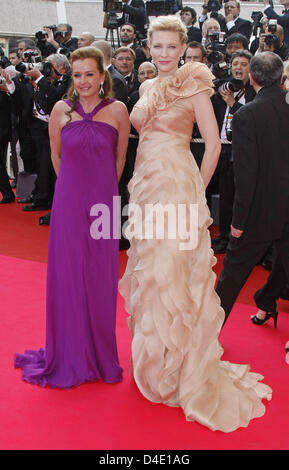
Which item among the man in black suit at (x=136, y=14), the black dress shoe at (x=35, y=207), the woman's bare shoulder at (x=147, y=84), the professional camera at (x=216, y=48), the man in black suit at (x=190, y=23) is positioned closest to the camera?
the woman's bare shoulder at (x=147, y=84)

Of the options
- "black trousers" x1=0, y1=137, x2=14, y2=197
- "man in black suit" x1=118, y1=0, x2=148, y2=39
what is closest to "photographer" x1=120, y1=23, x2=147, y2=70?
"man in black suit" x1=118, y1=0, x2=148, y2=39

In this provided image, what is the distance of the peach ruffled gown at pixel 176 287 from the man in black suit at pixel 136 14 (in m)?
5.89

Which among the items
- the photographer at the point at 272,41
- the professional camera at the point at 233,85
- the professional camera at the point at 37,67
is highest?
the photographer at the point at 272,41

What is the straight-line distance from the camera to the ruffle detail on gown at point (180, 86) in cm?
256

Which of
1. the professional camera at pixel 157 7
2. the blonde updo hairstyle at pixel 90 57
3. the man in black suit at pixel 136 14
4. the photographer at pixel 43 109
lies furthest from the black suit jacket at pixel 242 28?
the blonde updo hairstyle at pixel 90 57

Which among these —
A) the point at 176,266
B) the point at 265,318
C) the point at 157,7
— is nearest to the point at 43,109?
the point at 157,7

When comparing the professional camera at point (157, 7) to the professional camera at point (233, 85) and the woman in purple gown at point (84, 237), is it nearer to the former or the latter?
the professional camera at point (233, 85)

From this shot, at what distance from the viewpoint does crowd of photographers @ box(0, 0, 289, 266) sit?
200 inches

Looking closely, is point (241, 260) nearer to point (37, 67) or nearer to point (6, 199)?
point (37, 67)

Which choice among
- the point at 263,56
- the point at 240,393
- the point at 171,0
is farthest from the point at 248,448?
the point at 171,0

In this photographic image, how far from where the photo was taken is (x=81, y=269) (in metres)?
2.82

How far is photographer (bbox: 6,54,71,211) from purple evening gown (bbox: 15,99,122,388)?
3111 mm

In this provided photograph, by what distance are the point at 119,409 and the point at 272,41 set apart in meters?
4.42

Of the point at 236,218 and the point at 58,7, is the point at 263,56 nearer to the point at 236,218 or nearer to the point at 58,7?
the point at 236,218
